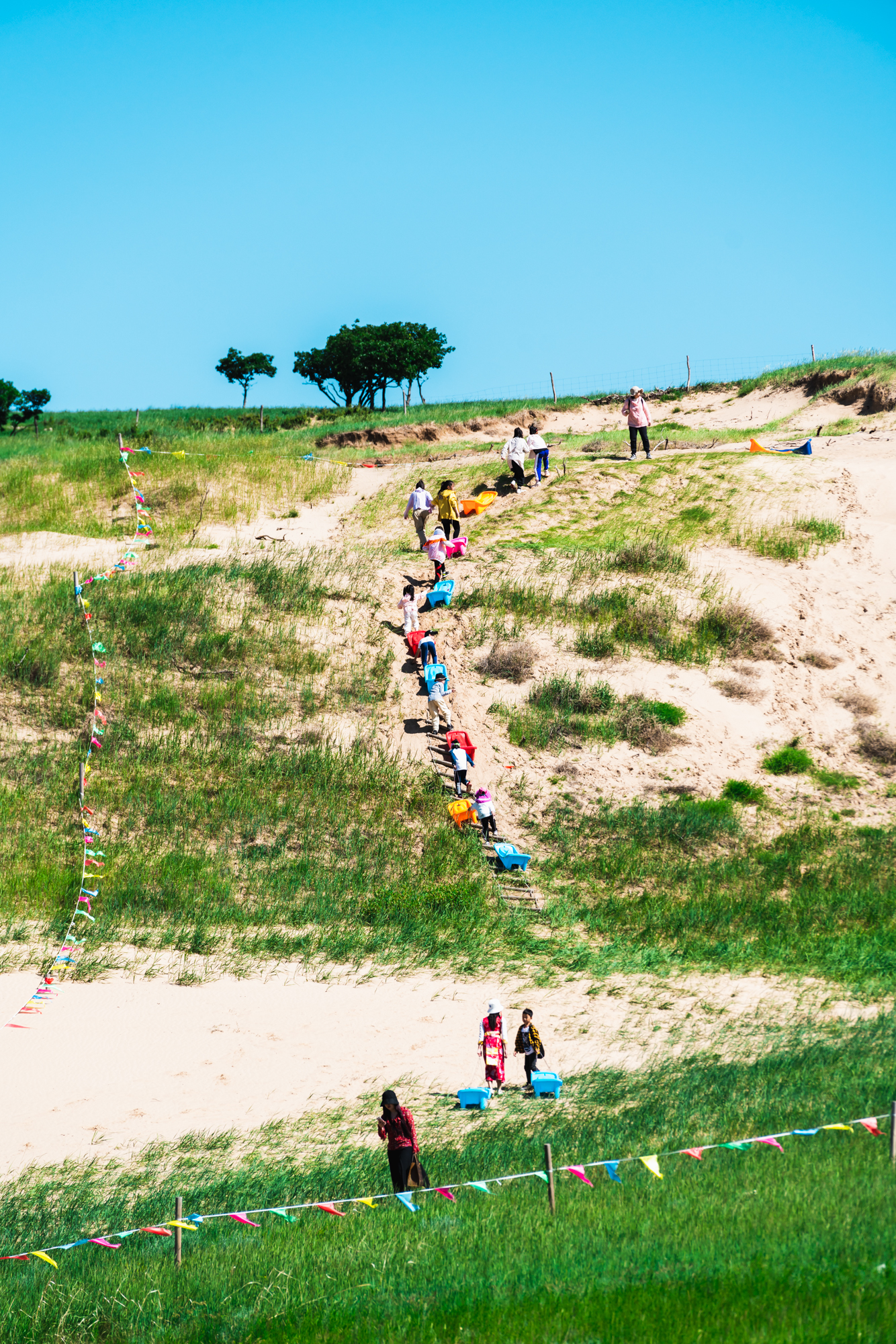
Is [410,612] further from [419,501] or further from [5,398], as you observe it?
[5,398]

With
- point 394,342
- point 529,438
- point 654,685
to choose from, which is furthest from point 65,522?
point 394,342

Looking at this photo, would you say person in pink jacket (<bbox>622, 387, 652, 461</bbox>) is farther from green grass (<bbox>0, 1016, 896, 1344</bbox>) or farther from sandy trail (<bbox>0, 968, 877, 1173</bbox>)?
green grass (<bbox>0, 1016, 896, 1344</bbox>)

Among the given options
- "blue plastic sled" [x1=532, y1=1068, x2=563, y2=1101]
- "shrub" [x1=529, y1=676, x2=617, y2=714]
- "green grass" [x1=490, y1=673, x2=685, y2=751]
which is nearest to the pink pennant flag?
"blue plastic sled" [x1=532, y1=1068, x2=563, y2=1101]

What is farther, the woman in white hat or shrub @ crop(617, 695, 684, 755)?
shrub @ crop(617, 695, 684, 755)

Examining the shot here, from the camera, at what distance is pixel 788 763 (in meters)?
22.3

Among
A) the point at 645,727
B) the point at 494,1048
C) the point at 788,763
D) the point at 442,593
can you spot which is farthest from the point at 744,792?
the point at 494,1048

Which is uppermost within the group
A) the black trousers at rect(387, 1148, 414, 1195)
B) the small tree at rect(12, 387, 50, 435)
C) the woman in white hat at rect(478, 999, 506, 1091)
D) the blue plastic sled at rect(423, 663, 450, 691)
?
the small tree at rect(12, 387, 50, 435)

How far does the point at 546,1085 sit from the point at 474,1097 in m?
0.79

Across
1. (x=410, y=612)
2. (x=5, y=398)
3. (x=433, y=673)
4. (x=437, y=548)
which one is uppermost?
(x=5, y=398)

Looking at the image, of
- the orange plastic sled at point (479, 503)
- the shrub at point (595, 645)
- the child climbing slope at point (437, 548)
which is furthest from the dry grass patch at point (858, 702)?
the orange plastic sled at point (479, 503)

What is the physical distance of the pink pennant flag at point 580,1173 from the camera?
8859mm

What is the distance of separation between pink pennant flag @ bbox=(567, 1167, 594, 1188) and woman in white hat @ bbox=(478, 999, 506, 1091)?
3735mm

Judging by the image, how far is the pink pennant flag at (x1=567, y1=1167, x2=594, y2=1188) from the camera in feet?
29.1

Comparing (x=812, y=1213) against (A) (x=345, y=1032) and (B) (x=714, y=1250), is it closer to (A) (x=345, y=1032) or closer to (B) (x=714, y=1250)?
(B) (x=714, y=1250)
